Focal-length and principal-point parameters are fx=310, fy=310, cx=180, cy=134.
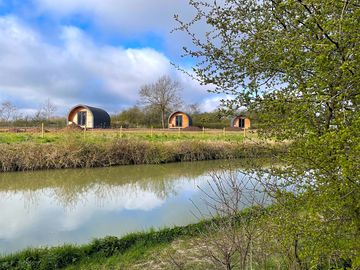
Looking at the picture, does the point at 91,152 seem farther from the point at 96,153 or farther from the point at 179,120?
the point at 179,120

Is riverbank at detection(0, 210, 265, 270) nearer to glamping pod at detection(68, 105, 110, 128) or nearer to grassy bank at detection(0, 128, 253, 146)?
grassy bank at detection(0, 128, 253, 146)

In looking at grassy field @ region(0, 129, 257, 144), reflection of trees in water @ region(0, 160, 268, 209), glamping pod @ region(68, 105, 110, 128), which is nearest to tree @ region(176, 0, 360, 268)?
reflection of trees in water @ region(0, 160, 268, 209)

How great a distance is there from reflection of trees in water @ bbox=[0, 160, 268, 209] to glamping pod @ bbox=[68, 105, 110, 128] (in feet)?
73.1

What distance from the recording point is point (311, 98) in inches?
77.0

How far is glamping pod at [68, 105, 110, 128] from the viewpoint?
3538 cm

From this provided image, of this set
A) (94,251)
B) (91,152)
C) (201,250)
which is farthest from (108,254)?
(91,152)

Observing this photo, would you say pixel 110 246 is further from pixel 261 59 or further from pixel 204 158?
pixel 204 158

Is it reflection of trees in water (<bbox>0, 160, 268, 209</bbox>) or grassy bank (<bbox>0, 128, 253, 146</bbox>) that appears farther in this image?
grassy bank (<bbox>0, 128, 253, 146</bbox>)

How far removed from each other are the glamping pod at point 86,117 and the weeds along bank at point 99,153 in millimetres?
20437

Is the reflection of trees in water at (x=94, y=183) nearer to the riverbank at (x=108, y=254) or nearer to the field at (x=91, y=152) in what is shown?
the field at (x=91, y=152)

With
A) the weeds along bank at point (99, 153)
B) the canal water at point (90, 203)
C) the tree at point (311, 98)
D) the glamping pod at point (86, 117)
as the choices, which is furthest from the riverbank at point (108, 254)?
the glamping pod at point (86, 117)

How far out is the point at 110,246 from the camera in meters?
4.80

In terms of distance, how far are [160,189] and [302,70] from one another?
8.56 metres

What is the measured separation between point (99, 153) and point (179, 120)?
28666 mm
